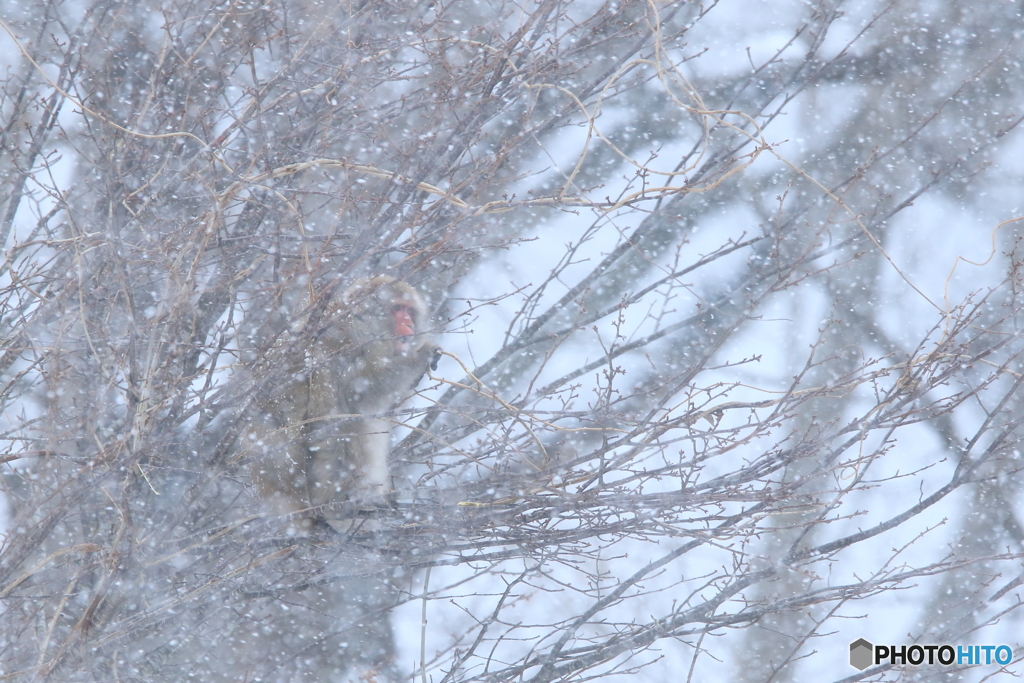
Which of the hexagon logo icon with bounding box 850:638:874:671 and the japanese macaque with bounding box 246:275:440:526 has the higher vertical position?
the japanese macaque with bounding box 246:275:440:526

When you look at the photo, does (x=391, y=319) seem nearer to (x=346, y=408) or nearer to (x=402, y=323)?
(x=402, y=323)

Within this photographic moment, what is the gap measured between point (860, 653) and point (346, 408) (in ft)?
12.0

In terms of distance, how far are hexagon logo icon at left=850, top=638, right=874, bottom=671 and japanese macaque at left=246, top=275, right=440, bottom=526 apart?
10.2ft

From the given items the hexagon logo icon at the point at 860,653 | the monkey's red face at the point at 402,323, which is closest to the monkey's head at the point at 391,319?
the monkey's red face at the point at 402,323

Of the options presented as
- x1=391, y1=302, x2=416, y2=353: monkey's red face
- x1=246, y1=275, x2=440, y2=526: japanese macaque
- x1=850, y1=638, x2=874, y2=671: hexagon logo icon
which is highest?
x1=391, y1=302, x2=416, y2=353: monkey's red face

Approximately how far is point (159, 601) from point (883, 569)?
284 centimetres

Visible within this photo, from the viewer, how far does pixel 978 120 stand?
28.9 ft

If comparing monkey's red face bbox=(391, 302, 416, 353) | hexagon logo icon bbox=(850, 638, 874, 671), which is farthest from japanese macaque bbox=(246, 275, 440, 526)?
hexagon logo icon bbox=(850, 638, 874, 671)

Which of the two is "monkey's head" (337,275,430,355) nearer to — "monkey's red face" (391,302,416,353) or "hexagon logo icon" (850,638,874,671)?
"monkey's red face" (391,302,416,353)

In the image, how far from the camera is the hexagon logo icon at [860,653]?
5.01 meters

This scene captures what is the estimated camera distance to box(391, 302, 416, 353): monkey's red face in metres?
3.70

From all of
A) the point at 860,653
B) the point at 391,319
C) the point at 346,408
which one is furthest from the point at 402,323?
the point at 860,653

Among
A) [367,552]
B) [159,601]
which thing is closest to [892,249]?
[367,552]

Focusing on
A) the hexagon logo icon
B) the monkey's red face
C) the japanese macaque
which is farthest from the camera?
the hexagon logo icon
